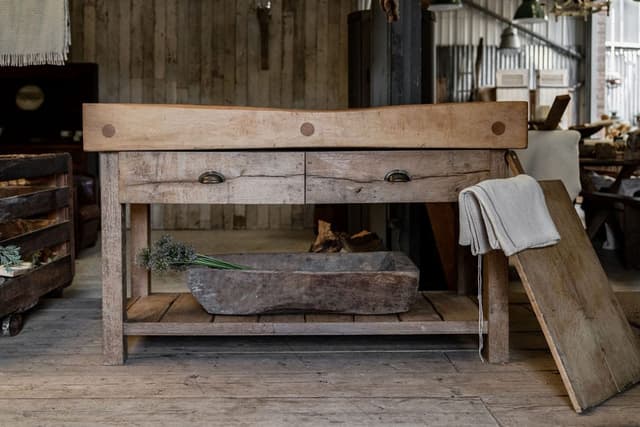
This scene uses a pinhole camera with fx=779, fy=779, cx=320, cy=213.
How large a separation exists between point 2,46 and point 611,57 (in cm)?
1284

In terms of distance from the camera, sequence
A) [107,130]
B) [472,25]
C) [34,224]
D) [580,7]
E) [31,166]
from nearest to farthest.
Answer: [107,130] < [31,166] < [34,224] < [580,7] < [472,25]

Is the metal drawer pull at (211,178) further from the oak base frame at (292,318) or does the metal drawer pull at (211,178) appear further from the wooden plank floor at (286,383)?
the wooden plank floor at (286,383)

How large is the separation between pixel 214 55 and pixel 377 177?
6.02 m

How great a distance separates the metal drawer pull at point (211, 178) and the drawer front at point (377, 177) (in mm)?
312

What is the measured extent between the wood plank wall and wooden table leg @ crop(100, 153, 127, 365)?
560 centimetres

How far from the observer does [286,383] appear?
2.64 m

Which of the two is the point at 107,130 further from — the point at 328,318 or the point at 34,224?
the point at 34,224

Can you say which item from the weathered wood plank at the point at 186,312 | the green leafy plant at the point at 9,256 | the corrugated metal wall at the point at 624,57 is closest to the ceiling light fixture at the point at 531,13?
the corrugated metal wall at the point at 624,57

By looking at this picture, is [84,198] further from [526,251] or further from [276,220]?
[526,251]

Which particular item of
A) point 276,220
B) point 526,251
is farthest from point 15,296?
point 276,220

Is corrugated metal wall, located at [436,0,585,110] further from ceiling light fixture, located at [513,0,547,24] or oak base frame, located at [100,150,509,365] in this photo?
oak base frame, located at [100,150,509,365]

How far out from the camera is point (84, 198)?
6.41 m

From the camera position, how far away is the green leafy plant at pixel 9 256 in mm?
3205

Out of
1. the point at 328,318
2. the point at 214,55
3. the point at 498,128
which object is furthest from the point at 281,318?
the point at 214,55
